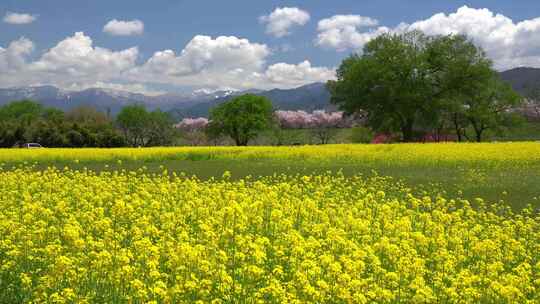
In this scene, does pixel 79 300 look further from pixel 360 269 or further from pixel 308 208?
pixel 308 208

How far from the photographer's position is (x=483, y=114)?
217 ft

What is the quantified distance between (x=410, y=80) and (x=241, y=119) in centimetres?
3112

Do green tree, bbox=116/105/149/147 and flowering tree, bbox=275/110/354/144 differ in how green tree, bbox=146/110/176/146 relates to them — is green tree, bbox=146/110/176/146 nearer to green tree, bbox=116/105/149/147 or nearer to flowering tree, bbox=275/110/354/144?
green tree, bbox=116/105/149/147

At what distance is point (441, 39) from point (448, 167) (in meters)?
37.9

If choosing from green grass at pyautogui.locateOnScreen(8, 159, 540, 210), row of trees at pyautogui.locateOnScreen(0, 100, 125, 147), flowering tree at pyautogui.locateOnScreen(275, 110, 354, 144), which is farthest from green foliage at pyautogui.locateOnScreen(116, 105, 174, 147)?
green grass at pyautogui.locateOnScreen(8, 159, 540, 210)

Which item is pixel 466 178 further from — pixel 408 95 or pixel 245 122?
pixel 245 122

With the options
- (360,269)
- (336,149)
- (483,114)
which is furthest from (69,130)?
(360,269)

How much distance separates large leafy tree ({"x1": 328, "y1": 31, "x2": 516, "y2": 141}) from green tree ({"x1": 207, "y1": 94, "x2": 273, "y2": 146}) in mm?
23209

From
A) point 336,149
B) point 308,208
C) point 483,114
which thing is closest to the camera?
point 308,208

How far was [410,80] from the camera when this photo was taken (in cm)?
6028

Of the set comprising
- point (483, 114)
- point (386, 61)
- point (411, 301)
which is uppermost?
point (386, 61)

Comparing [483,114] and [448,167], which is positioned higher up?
[483,114]

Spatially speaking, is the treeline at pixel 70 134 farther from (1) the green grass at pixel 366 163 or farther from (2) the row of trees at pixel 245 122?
(1) the green grass at pixel 366 163

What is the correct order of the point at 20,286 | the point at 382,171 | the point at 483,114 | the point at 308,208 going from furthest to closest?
the point at 483,114 → the point at 382,171 → the point at 308,208 → the point at 20,286
